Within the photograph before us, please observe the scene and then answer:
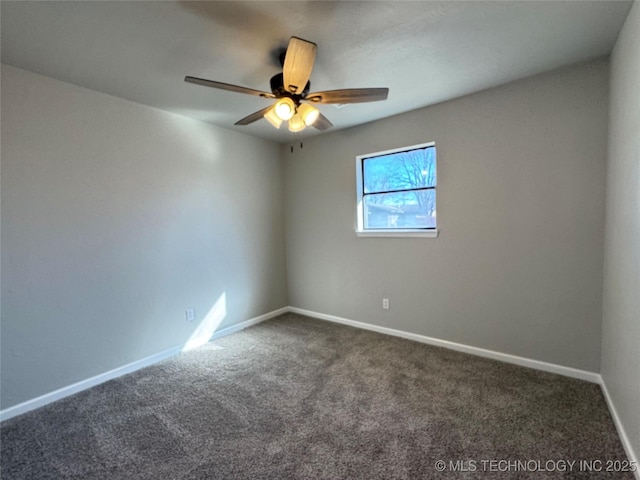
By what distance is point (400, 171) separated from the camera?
3.17 m

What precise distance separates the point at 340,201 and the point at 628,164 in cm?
244

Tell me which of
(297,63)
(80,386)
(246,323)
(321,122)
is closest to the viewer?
(297,63)

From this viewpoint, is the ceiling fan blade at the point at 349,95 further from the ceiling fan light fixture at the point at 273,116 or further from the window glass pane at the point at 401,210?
the window glass pane at the point at 401,210

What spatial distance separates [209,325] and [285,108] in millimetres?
2528

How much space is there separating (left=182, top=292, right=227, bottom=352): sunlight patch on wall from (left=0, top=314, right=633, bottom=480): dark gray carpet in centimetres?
42

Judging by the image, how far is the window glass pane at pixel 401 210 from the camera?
2988 millimetres

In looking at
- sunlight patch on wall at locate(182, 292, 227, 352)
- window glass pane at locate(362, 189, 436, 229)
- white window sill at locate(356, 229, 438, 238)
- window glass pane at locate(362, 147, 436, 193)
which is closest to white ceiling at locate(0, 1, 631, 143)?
window glass pane at locate(362, 147, 436, 193)

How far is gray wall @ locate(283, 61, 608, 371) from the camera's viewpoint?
2164 mm

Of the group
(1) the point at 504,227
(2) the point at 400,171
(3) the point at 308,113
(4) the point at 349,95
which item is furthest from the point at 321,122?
(1) the point at 504,227

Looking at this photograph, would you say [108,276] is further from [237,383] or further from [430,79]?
[430,79]

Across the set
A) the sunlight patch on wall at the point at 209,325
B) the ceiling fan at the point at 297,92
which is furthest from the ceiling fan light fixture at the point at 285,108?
the sunlight patch on wall at the point at 209,325

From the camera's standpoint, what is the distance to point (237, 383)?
236 cm

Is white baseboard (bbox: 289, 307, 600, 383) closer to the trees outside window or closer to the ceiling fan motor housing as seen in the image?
the trees outside window

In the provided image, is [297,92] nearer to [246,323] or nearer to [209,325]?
[209,325]
